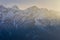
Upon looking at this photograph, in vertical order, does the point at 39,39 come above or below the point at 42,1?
below

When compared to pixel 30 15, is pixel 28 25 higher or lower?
lower

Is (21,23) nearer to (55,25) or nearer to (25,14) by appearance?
(25,14)

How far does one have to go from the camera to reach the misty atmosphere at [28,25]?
134cm

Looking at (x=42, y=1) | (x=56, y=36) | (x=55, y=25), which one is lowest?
(x=56, y=36)

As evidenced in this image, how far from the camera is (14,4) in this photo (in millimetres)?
1365

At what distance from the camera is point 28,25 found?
1.34 m

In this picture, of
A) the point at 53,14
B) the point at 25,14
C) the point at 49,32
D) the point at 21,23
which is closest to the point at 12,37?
the point at 21,23

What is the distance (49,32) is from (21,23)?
0.34 metres

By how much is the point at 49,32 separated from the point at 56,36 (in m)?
0.09

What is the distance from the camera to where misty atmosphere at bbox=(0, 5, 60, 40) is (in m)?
1.34

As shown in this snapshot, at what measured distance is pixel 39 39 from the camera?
1331mm

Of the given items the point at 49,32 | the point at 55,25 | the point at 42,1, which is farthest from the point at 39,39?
the point at 42,1

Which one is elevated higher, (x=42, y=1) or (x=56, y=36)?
(x=42, y=1)

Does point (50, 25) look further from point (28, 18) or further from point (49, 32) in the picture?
point (28, 18)
